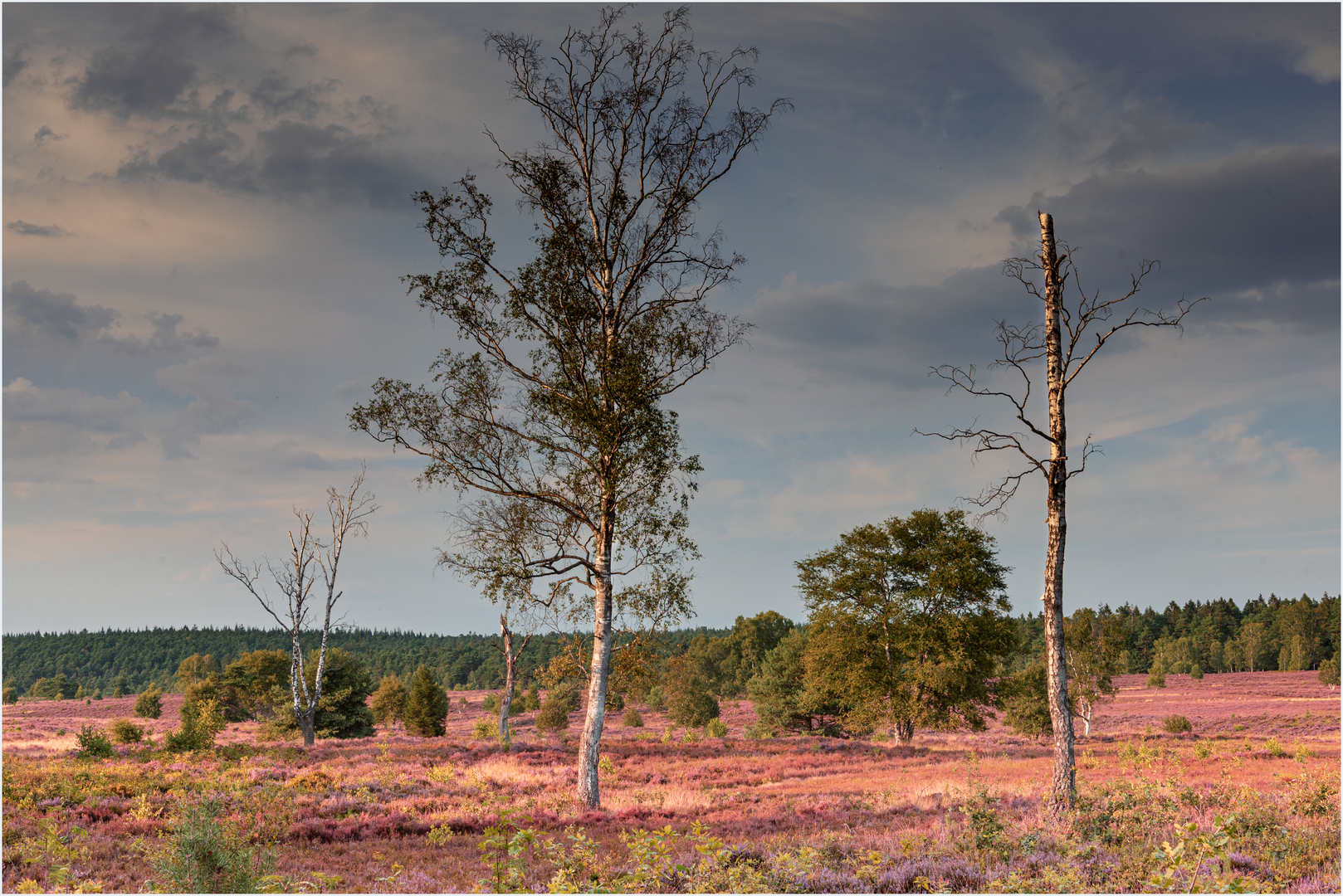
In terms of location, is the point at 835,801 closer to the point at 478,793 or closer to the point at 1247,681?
the point at 478,793

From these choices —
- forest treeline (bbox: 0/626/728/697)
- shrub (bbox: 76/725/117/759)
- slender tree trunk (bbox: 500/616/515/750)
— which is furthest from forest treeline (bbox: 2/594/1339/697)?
shrub (bbox: 76/725/117/759)

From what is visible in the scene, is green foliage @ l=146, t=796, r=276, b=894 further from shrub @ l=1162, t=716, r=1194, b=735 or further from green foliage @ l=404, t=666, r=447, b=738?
shrub @ l=1162, t=716, r=1194, b=735

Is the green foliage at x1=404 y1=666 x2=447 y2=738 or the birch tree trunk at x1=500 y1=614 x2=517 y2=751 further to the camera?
the green foliage at x1=404 y1=666 x2=447 y2=738

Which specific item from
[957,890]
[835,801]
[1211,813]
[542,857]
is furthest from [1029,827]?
[542,857]

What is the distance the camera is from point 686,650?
110375 millimetres

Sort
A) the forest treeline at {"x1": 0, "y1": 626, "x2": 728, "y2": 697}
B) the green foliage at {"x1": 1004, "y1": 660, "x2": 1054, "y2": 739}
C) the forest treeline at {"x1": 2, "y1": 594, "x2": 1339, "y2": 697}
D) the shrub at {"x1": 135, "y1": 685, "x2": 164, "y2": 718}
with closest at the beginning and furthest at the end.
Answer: the green foliage at {"x1": 1004, "y1": 660, "x2": 1054, "y2": 739}, the shrub at {"x1": 135, "y1": 685, "x2": 164, "y2": 718}, the forest treeline at {"x1": 2, "y1": 594, "x2": 1339, "y2": 697}, the forest treeline at {"x1": 0, "y1": 626, "x2": 728, "y2": 697}

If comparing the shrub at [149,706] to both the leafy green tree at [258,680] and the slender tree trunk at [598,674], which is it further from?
the slender tree trunk at [598,674]

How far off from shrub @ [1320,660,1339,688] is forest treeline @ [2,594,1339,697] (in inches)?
773

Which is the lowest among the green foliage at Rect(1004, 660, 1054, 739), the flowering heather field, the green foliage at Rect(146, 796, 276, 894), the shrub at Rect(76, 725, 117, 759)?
the green foliage at Rect(1004, 660, 1054, 739)

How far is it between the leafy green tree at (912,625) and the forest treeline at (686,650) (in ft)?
176

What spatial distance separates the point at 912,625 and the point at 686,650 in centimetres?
7990

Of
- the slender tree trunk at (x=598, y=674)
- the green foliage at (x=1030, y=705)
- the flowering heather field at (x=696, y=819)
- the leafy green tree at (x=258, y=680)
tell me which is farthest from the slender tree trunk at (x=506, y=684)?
the leafy green tree at (x=258, y=680)

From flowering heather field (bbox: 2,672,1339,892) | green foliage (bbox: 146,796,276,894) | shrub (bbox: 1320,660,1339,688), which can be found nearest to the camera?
green foliage (bbox: 146,796,276,894)

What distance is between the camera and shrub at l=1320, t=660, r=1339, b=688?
81375mm
